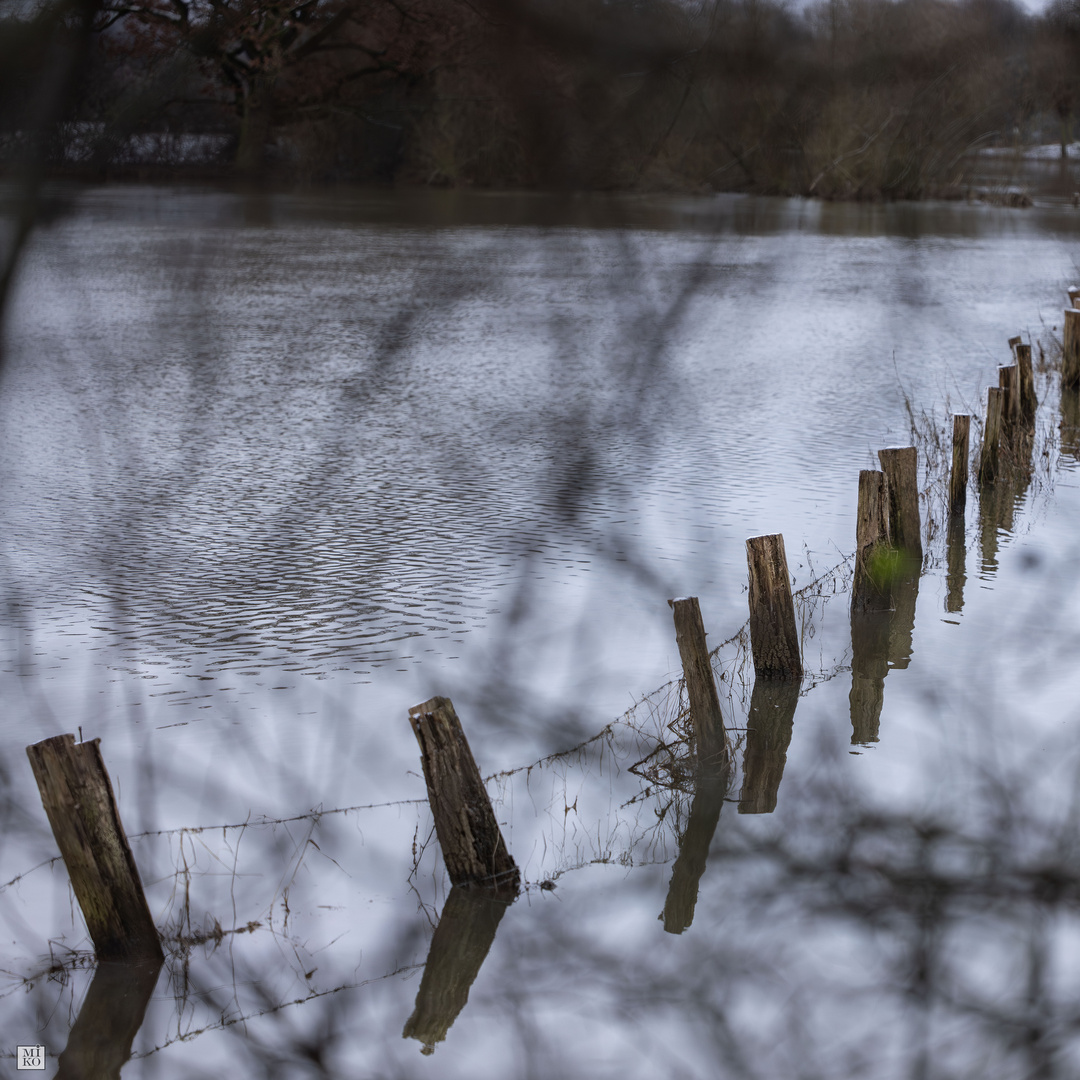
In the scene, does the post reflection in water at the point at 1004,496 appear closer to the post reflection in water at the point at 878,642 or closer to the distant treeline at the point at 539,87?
the post reflection in water at the point at 878,642

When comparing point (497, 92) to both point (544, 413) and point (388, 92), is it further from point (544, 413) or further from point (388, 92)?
point (544, 413)

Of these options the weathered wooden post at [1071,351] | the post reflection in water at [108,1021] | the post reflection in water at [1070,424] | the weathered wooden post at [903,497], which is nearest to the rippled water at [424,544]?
the post reflection in water at [108,1021]

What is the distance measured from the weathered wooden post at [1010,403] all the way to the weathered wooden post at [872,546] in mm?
2491

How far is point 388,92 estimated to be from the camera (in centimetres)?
90

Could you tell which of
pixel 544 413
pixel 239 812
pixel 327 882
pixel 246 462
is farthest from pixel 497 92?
pixel 544 413

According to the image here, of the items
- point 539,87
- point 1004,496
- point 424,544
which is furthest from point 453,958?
point 1004,496

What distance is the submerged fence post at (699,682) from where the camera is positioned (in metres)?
3.81

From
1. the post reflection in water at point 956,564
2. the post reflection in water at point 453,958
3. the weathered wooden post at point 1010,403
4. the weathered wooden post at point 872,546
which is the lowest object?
the post reflection in water at point 453,958

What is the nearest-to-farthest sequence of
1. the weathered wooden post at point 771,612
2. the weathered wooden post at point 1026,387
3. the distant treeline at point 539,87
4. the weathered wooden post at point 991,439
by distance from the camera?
the distant treeline at point 539,87 < the weathered wooden post at point 771,612 < the weathered wooden post at point 991,439 < the weathered wooden post at point 1026,387

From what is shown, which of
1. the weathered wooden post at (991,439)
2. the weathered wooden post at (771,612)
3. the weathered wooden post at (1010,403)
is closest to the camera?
the weathered wooden post at (771,612)

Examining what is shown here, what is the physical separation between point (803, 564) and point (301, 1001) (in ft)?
12.6

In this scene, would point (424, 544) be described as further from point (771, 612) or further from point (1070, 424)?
point (1070, 424)

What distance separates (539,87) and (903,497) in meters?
5.12

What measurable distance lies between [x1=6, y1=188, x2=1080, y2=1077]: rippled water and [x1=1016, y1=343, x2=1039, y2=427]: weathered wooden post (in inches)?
11.9
